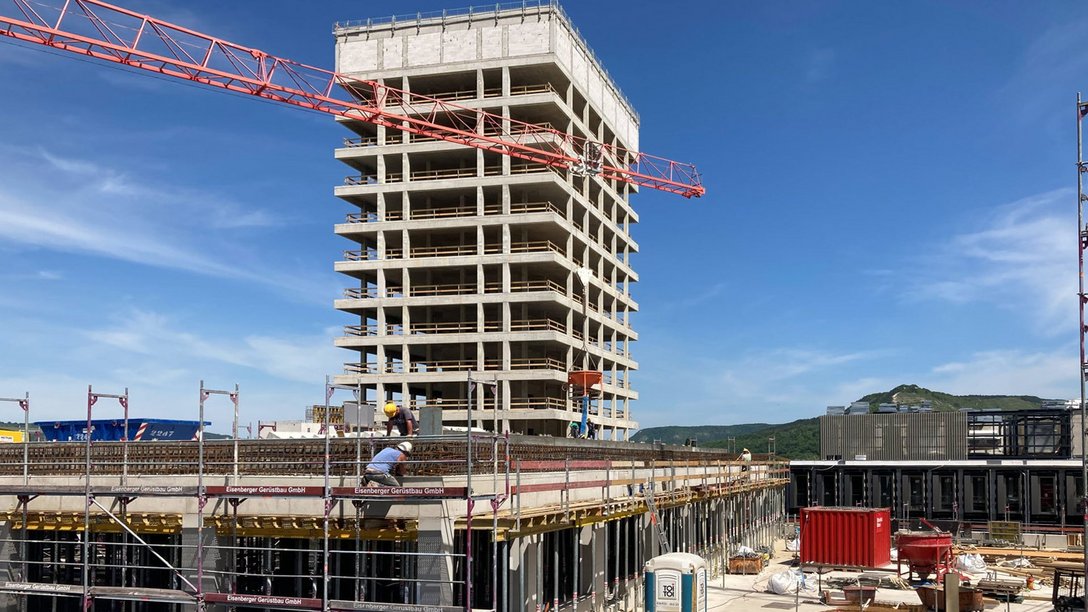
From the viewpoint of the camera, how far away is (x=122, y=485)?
26.6 metres

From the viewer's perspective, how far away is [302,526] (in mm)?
23984

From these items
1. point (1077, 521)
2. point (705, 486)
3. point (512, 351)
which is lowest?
point (1077, 521)

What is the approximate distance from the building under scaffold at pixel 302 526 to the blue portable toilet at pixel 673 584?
190cm

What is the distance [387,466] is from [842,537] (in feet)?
93.1

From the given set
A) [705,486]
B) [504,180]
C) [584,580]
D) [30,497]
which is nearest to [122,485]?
[30,497]

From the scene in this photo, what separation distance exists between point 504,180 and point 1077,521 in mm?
45044

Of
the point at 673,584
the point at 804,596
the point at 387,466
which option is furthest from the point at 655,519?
the point at 387,466

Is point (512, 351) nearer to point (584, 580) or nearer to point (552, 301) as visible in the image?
point (552, 301)

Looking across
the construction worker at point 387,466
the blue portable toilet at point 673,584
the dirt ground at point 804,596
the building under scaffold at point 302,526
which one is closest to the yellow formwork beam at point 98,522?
the building under scaffold at point 302,526

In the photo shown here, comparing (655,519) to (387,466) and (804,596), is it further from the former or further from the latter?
(387,466)

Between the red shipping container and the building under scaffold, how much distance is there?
1606cm

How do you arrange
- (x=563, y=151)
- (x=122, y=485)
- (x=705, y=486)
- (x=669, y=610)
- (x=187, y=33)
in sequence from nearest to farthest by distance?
(x=122, y=485), (x=669, y=610), (x=705, y=486), (x=187, y=33), (x=563, y=151)

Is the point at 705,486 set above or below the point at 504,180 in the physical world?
below

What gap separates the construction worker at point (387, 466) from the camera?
22781mm
